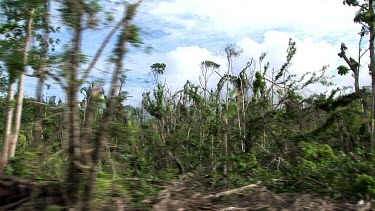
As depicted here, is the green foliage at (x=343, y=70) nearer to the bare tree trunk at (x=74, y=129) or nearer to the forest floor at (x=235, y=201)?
the forest floor at (x=235, y=201)

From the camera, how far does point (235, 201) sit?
601 cm

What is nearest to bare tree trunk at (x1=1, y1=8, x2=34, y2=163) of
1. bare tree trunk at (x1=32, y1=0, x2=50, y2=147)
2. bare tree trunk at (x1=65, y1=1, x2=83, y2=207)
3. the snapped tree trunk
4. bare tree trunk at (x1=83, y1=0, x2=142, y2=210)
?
the snapped tree trunk

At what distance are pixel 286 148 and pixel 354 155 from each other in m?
1.98

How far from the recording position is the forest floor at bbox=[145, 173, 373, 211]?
5.40m

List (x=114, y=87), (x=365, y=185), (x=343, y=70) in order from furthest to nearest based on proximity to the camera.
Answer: (x=343, y=70), (x=365, y=185), (x=114, y=87)

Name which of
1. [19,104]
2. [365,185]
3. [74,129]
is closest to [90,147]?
[74,129]

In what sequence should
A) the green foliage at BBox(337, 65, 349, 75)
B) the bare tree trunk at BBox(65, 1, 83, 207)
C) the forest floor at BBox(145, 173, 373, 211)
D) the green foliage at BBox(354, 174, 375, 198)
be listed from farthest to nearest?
the green foliage at BBox(337, 65, 349, 75) → the green foliage at BBox(354, 174, 375, 198) → the forest floor at BBox(145, 173, 373, 211) → the bare tree trunk at BBox(65, 1, 83, 207)

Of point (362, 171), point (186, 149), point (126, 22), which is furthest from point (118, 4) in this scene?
point (186, 149)

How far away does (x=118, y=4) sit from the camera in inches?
199

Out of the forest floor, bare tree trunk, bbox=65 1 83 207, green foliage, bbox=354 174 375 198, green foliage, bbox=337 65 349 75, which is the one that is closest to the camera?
bare tree trunk, bbox=65 1 83 207

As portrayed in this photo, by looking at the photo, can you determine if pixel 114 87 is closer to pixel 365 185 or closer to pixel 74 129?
pixel 74 129

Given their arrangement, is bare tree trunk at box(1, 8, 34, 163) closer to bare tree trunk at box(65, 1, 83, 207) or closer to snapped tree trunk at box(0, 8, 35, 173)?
snapped tree trunk at box(0, 8, 35, 173)

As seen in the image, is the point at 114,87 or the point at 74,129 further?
the point at 114,87

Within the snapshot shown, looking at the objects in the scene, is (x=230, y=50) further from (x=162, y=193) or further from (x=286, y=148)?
(x=162, y=193)
